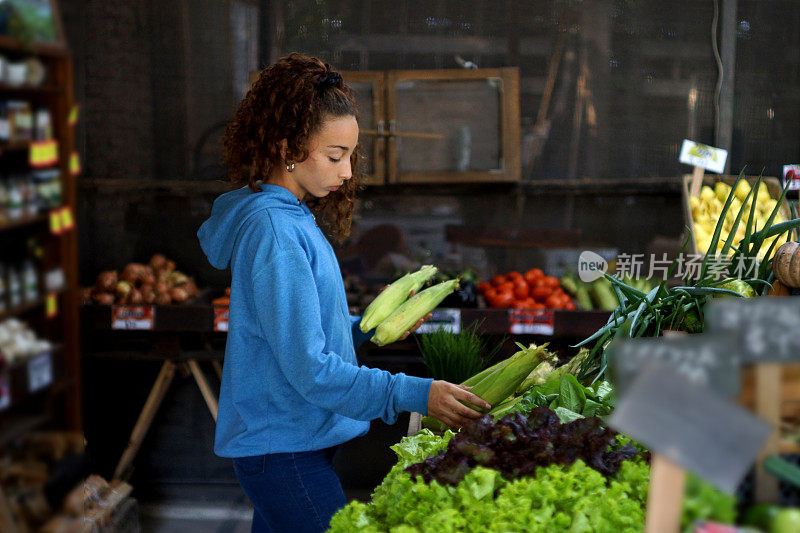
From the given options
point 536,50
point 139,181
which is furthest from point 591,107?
point 139,181

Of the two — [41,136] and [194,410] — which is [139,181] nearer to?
[194,410]

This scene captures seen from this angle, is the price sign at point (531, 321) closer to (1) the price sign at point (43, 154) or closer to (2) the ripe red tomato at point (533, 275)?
(2) the ripe red tomato at point (533, 275)

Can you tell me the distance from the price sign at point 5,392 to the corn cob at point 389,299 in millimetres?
1709

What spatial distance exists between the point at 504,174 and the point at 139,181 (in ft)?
7.24

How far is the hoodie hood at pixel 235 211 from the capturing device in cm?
196

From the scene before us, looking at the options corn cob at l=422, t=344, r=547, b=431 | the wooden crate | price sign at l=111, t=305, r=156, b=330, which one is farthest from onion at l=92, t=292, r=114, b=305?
the wooden crate

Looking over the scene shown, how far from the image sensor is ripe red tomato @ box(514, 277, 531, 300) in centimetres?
411

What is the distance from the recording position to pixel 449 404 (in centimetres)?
196

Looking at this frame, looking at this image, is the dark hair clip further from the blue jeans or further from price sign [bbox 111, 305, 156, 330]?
price sign [bbox 111, 305, 156, 330]

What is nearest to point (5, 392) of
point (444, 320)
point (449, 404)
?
point (449, 404)

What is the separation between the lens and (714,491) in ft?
2.63

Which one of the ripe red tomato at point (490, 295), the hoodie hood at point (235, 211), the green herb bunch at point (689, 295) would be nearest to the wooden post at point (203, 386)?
the ripe red tomato at point (490, 295)

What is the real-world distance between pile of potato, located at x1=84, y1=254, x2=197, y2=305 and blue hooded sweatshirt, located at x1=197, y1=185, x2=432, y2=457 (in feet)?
6.83

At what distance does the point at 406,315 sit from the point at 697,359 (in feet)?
6.25
